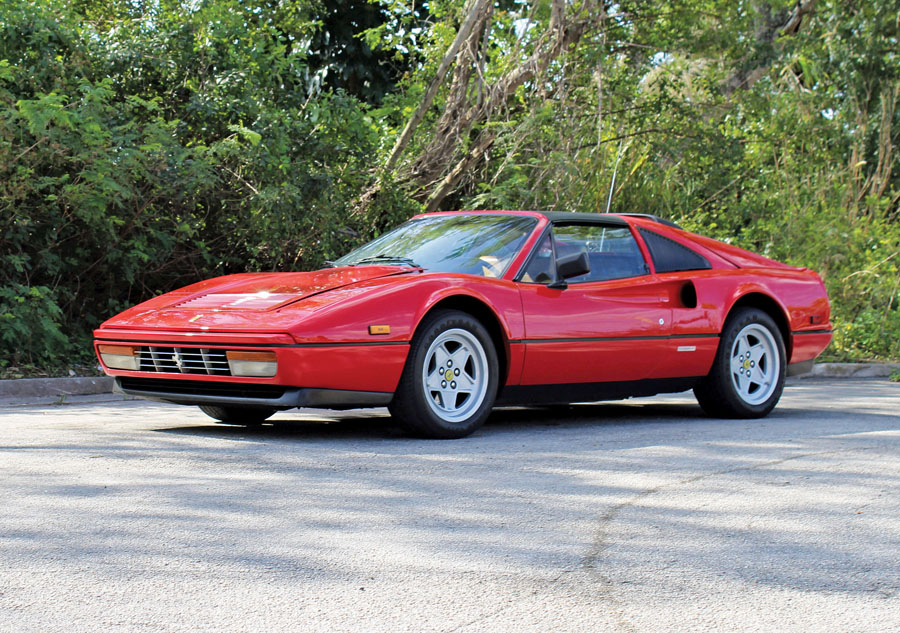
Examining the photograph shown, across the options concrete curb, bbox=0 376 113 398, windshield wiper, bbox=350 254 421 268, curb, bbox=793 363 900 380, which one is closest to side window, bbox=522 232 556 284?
windshield wiper, bbox=350 254 421 268

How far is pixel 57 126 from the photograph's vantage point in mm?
9750

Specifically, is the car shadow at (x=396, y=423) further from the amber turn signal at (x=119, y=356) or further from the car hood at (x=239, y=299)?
the car hood at (x=239, y=299)

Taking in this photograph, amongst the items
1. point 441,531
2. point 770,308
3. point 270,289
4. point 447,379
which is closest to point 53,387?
point 270,289

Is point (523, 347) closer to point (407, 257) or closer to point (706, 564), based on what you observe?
point (407, 257)

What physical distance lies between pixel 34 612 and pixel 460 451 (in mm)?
3058

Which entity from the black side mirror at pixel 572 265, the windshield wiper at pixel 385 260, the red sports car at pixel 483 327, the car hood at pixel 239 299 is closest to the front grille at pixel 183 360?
the red sports car at pixel 483 327

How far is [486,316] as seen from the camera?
6496 millimetres

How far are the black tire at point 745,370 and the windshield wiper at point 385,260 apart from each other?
223 cm

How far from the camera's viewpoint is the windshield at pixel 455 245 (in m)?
6.72

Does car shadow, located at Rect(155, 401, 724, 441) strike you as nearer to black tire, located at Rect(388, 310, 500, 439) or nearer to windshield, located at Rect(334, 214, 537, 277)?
black tire, located at Rect(388, 310, 500, 439)

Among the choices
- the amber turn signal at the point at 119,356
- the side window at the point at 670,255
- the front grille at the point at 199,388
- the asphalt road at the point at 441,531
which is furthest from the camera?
the side window at the point at 670,255

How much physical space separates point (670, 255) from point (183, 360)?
10.9ft

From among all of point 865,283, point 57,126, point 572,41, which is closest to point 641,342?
point 57,126

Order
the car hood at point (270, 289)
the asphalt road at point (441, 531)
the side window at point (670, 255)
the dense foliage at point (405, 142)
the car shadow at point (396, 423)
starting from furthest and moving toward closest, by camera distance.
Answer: the dense foliage at point (405, 142) → the side window at point (670, 255) → the car shadow at point (396, 423) → the car hood at point (270, 289) → the asphalt road at point (441, 531)
